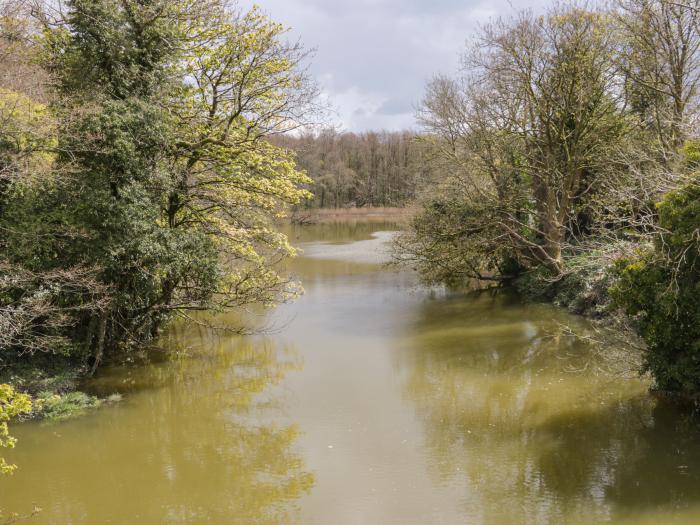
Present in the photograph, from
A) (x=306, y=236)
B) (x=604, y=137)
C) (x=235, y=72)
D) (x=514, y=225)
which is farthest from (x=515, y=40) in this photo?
(x=306, y=236)

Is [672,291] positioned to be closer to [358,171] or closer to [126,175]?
[126,175]

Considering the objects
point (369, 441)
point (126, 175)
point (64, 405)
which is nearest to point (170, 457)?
point (64, 405)

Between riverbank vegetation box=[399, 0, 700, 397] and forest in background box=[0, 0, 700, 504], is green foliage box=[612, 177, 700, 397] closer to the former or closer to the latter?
forest in background box=[0, 0, 700, 504]

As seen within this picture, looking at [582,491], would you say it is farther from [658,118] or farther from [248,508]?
[658,118]

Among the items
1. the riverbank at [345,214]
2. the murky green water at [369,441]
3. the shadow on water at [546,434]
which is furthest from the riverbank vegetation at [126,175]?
the riverbank at [345,214]

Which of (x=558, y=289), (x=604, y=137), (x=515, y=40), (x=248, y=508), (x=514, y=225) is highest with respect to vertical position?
(x=515, y=40)

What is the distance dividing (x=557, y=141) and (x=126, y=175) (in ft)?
44.9

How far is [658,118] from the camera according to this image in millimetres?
15742

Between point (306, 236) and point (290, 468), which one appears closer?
point (290, 468)

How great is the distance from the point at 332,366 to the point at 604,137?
12.1 meters

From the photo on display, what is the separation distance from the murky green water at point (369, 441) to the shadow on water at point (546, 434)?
3cm

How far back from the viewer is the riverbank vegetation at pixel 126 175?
10.5 metres

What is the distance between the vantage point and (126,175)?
11375 millimetres

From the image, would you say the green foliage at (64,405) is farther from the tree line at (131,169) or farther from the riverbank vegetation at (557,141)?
the riverbank vegetation at (557,141)
